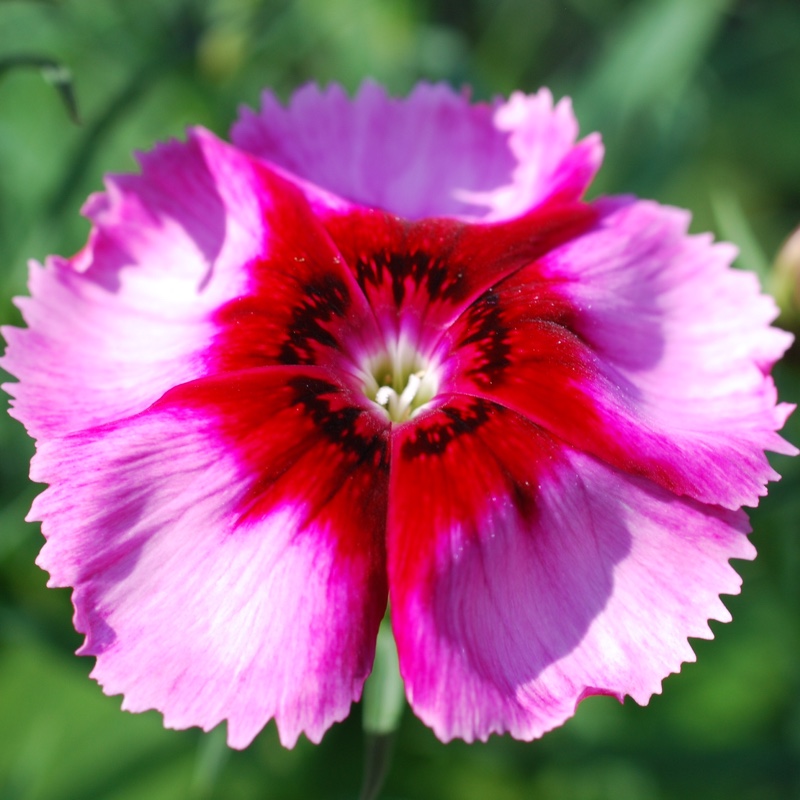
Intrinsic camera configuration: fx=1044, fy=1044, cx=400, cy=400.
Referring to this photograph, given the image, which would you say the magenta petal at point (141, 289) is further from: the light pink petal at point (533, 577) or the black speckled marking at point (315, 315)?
the light pink petal at point (533, 577)

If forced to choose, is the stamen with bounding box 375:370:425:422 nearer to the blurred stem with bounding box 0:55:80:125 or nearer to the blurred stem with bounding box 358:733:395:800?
the blurred stem with bounding box 358:733:395:800

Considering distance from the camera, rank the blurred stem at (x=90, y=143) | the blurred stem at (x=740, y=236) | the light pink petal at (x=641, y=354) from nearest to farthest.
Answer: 1. the light pink petal at (x=641, y=354)
2. the blurred stem at (x=740, y=236)
3. the blurred stem at (x=90, y=143)

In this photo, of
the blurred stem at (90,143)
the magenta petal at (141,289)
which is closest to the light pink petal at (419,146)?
the magenta petal at (141,289)

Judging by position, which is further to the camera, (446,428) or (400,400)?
(400,400)

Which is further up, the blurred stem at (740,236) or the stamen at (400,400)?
the blurred stem at (740,236)

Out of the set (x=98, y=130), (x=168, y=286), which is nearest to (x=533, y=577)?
(x=168, y=286)

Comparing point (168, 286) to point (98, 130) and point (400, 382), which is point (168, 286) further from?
point (98, 130)

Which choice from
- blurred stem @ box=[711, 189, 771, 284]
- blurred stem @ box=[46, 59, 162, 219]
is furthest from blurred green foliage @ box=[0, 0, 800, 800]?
blurred stem @ box=[711, 189, 771, 284]
